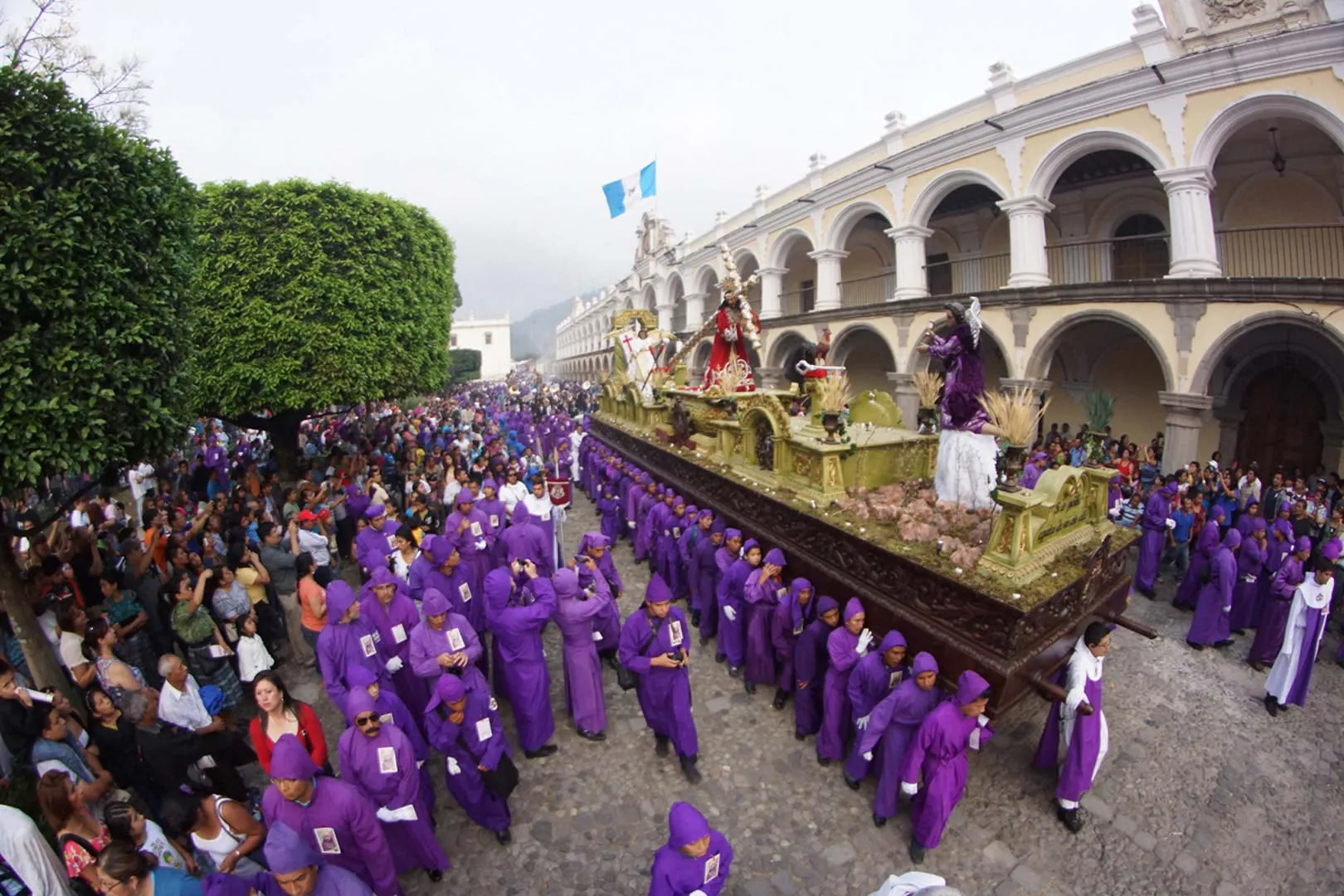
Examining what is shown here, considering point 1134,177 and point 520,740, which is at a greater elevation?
point 1134,177

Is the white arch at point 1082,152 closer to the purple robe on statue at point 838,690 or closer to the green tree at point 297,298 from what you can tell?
the purple robe on statue at point 838,690

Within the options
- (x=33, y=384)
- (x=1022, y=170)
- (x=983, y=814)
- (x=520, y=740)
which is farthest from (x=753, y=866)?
(x=1022, y=170)

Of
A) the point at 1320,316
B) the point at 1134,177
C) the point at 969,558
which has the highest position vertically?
the point at 1134,177

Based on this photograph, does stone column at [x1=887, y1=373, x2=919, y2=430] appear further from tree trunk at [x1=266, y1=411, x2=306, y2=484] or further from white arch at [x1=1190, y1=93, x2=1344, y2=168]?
tree trunk at [x1=266, y1=411, x2=306, y2=484]

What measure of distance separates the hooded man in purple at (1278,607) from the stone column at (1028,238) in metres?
9.31

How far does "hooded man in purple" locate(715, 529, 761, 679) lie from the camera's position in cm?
660

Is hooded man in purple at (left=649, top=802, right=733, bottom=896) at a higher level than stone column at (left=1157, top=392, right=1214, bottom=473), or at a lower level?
lower

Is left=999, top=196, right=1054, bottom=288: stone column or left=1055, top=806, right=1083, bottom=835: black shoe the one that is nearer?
left=1055, top=806, right=1083, bottom=835: black shoe

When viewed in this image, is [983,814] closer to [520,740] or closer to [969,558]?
[969,558]

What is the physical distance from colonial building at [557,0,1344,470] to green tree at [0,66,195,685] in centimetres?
1563

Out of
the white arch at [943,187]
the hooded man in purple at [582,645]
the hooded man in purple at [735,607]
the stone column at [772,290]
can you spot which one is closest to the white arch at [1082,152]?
the white arch at [943,187]

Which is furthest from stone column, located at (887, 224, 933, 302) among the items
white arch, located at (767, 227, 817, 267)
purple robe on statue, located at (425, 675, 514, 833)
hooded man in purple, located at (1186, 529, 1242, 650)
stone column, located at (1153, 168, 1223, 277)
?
purple robe on statue, located at (425, 675, 514, 833)

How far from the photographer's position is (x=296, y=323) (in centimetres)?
1180

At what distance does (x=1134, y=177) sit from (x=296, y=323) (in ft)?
63.9
